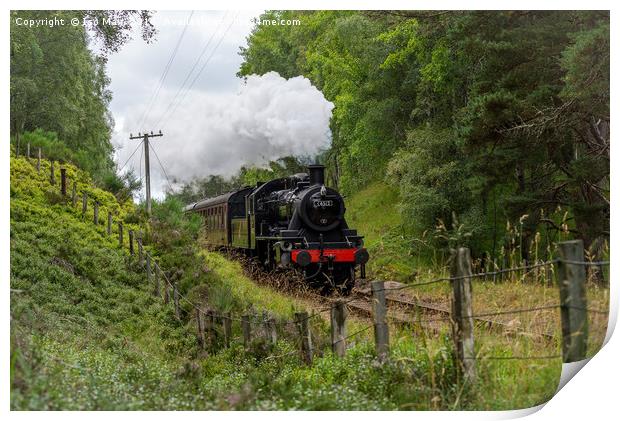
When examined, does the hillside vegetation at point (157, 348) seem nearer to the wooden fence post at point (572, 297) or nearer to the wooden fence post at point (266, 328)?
the wooden fence post at point (266, 328)

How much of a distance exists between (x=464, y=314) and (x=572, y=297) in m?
0.70

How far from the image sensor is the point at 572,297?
494cm

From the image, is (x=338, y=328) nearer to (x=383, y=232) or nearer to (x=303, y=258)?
(x=383, y=232)

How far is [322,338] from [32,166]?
2.94 m

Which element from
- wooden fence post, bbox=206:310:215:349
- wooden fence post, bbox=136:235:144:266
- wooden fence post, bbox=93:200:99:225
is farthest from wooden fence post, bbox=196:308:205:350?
wooden fence post, bbox=93:200:99:225

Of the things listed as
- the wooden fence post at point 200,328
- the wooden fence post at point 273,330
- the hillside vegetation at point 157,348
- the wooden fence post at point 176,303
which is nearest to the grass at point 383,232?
the hillside vegetation at point 157,348

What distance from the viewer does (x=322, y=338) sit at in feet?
22.6

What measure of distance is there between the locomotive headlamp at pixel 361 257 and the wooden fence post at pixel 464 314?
11.6ft

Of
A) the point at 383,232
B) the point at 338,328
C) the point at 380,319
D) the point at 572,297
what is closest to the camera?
the point at 572,297

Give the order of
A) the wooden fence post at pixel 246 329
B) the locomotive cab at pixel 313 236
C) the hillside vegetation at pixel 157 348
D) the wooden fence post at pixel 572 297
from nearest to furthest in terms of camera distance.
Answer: the wooden fence post at pixel 572 297 → the hillside vegetation at pixel 157 348 → the wooden fence post at pixel 246 329 → the locomotive cab at pixel 313 236

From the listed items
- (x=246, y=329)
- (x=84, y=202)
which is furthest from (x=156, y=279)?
(x=246, y=329)

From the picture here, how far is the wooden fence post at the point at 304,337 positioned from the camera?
6.66 m

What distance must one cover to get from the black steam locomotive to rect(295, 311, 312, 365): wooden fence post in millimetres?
2173
